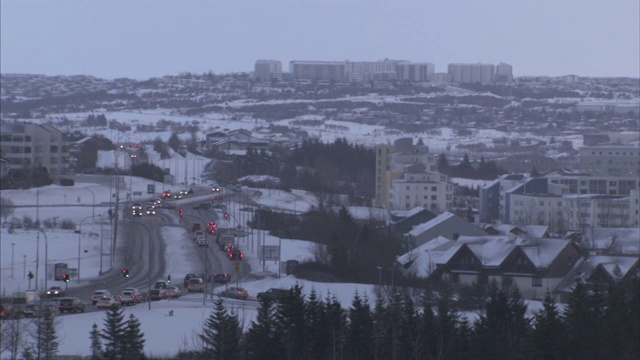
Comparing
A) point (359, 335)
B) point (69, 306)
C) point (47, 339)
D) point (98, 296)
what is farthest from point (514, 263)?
point (47, 339)

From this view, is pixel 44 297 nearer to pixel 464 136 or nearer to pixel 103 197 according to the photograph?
pixel 103 197

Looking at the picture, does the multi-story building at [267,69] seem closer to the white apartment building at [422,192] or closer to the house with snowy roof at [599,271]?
the white apartment building at [422,192]

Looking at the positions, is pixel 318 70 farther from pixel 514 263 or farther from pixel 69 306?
pixel 69 306

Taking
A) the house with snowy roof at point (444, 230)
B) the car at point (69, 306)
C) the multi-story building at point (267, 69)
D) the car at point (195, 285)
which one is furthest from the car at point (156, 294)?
the multi-story building at point (267, 69)

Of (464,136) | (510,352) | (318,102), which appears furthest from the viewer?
(318,102)

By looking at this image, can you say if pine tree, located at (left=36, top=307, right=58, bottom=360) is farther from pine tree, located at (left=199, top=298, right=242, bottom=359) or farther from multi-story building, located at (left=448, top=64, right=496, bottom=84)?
multi-story building, located at (left=448, top=64, right=496, bottom=84)

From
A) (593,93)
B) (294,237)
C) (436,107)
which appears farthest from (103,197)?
(593,93)

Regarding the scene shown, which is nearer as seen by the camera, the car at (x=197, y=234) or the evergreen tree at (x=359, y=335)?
the evergreen tree at (x=359, y=335)

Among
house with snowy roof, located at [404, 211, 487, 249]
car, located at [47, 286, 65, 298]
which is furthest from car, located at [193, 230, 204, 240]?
car, located at [47, 286, 65, 298]
